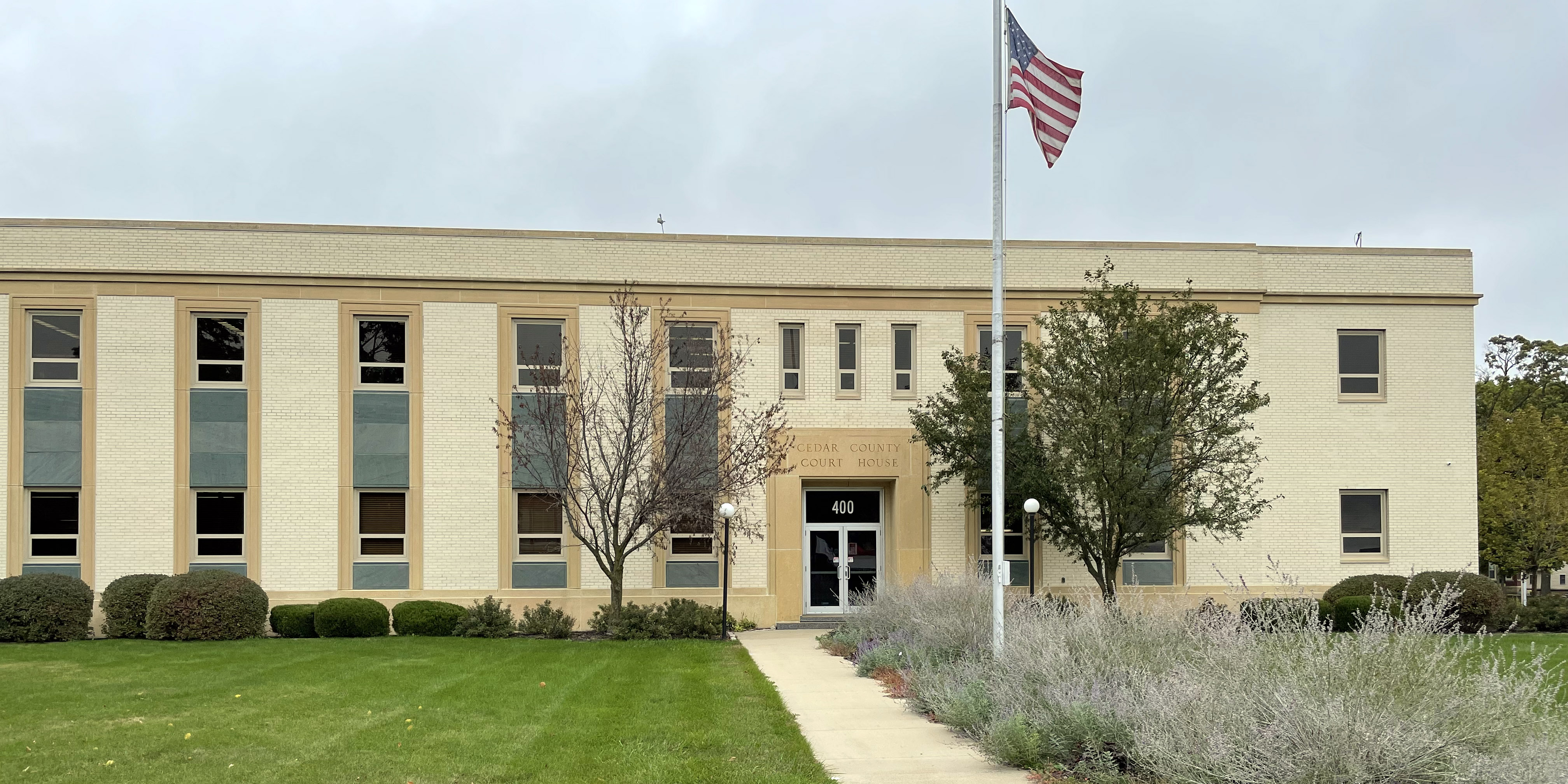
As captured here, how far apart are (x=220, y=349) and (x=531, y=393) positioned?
21.3 ft

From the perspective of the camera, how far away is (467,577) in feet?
81.5

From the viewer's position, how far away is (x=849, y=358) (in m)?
26.3

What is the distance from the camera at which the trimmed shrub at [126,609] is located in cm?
2256

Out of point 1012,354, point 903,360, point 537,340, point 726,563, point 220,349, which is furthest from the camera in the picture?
point 903,360

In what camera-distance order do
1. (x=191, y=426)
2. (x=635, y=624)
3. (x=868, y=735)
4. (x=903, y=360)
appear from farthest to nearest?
1. (x=903, y=360)
2. (x=191, y=426)
3. (x=635, y=624)
4. (x=868, y=735)

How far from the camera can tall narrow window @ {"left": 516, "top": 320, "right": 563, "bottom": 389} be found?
25.4 metres

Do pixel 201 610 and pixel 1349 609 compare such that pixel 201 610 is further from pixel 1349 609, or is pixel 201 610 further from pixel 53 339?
pixel 1349 609

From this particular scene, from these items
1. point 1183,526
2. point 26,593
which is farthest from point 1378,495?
point 26,593

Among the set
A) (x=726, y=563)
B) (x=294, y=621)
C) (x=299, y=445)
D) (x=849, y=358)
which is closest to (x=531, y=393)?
(x=299, y=445)

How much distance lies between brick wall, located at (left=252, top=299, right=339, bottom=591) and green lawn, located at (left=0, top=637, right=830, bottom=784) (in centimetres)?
474

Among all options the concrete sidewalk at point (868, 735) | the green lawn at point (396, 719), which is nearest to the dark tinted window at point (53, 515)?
the green lawn at point (396, 719)

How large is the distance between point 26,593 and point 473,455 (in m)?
8.37

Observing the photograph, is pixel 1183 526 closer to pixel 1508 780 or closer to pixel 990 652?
pixel 990 652

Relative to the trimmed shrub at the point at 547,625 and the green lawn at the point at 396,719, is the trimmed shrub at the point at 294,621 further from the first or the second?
the trimmed shrub at the point at 547,625
